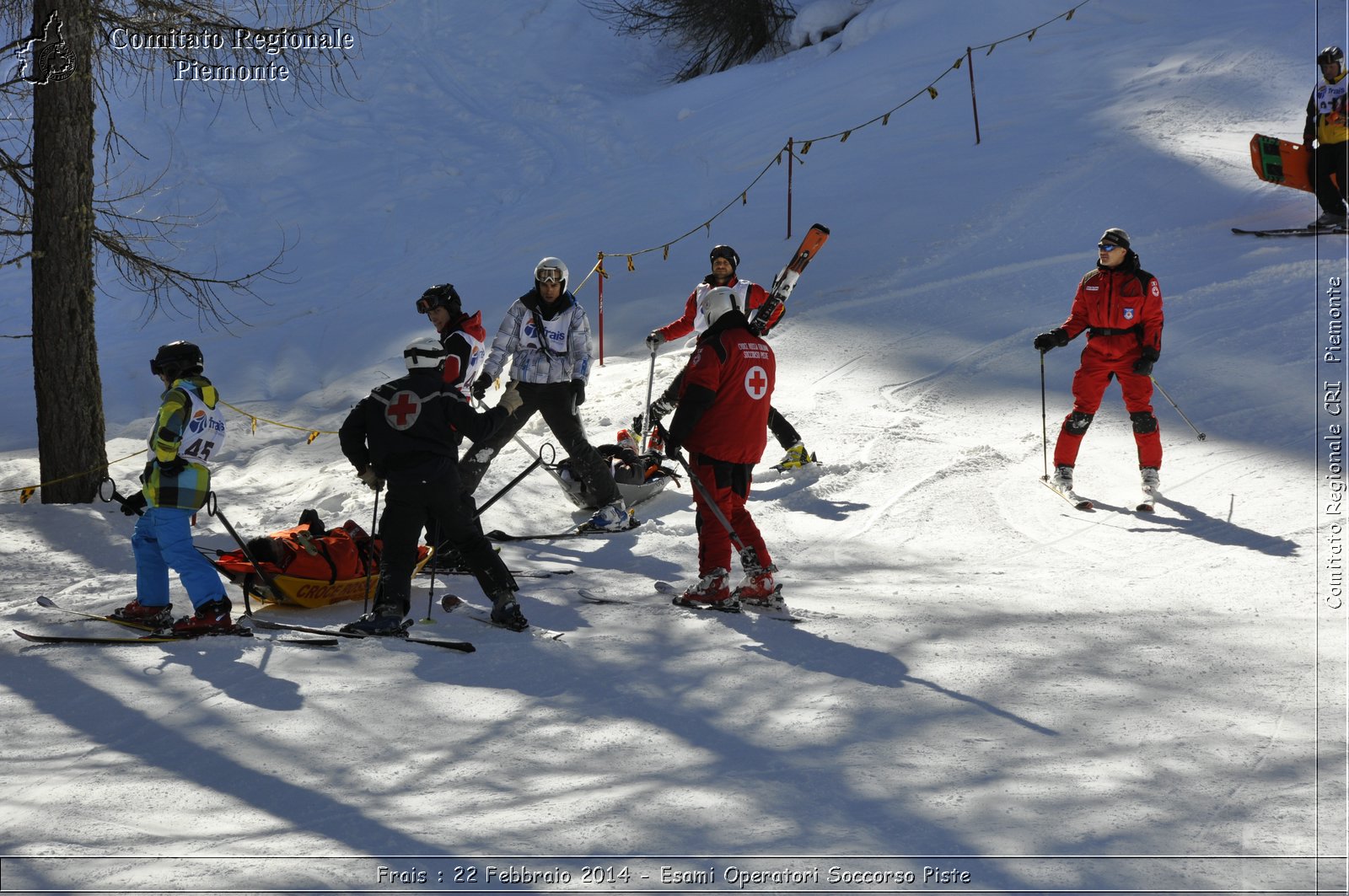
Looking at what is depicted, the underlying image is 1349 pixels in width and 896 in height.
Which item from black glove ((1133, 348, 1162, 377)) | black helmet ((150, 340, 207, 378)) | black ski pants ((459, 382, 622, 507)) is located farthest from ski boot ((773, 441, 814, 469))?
black helmet ((150, 340, 207, 378))

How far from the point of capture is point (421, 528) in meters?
5.91

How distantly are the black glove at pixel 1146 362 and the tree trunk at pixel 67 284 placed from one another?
25.3ft

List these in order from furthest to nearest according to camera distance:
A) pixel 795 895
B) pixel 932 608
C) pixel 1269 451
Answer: pixel 1269 451
pixel 932 608
pixel 795 895

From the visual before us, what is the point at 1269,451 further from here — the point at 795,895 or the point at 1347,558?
the point at 795,895

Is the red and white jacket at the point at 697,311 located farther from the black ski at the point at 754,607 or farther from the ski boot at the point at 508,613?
the ski boot at the point at 508,613

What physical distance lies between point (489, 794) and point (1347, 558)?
5117 mm

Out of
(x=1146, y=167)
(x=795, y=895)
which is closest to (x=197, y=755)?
(x=795, y=895)

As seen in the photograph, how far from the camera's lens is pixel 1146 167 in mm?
14711

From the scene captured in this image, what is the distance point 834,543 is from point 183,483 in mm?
4096

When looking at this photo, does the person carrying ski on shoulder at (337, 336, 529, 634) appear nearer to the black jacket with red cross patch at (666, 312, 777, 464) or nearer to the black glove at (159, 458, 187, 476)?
the black glove at (159, 458, 187, 476)

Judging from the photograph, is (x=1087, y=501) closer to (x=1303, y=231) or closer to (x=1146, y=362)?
(x=1146, y=362)

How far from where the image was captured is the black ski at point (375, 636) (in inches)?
222

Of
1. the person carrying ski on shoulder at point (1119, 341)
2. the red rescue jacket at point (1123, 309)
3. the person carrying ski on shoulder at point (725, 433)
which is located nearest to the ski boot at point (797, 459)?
the person carrying ski on shoulder at point (1119, 341)

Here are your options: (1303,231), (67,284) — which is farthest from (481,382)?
(1303,231)
